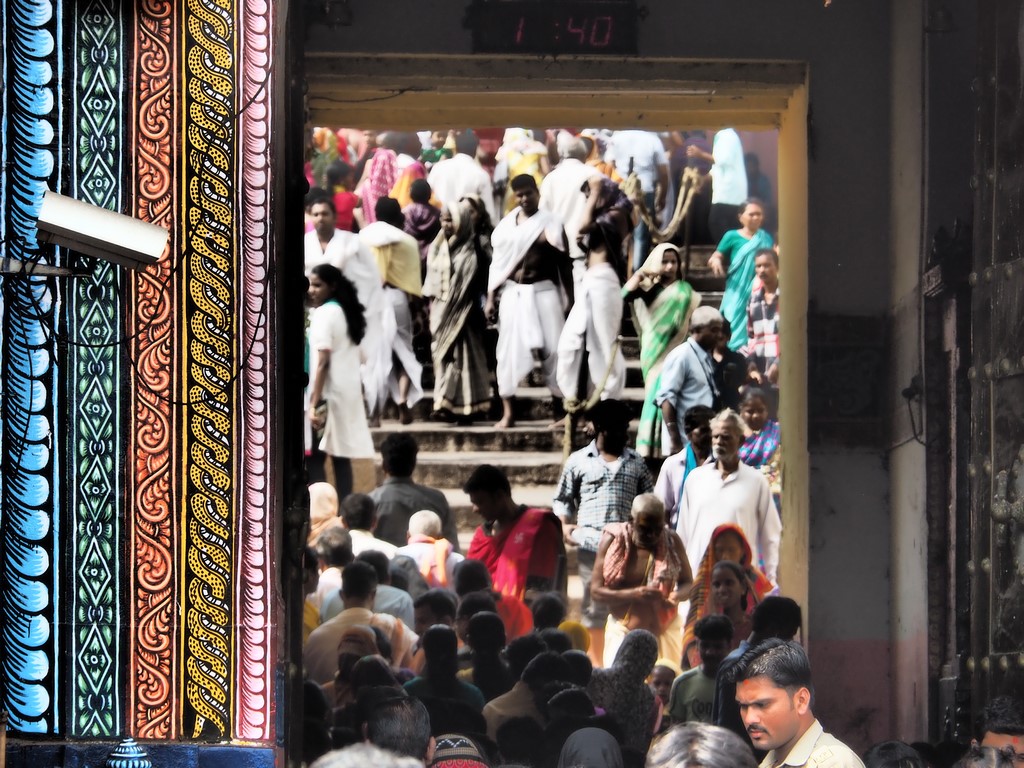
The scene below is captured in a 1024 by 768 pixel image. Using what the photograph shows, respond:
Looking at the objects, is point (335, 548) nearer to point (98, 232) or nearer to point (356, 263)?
point (356, 263)

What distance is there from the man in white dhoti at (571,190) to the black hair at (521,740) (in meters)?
1.95

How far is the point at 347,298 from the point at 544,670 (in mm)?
1820

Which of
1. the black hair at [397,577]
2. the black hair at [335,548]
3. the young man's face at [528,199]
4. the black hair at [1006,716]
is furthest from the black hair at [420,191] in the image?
the black hair at [1006,716]

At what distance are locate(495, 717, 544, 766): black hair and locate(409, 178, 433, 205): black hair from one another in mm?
2412

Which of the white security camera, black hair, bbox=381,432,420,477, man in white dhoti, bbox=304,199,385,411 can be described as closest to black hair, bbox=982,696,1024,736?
black hair, bbox=381,432,420,477

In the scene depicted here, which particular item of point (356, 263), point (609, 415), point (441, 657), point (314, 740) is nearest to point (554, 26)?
point (356, 263)

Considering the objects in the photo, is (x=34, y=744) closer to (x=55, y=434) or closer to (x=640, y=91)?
(x=55, y=434)

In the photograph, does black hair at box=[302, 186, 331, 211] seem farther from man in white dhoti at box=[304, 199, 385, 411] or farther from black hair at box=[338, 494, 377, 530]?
black hair at box=[338, 494, 377, 530]

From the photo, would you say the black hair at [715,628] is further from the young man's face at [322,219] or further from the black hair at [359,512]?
the young man's face at [322,219]

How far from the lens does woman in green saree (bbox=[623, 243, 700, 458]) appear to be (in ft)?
26.7

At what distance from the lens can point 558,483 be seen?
7.94 metres

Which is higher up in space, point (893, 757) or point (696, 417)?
point (696, 417)

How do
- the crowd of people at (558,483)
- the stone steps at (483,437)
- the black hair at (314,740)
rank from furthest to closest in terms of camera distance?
1. the stone steps at (483,437)
2. the crowd of people at (558,483)
3. the black hair at (314,740)

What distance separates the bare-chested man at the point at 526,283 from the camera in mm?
8242
